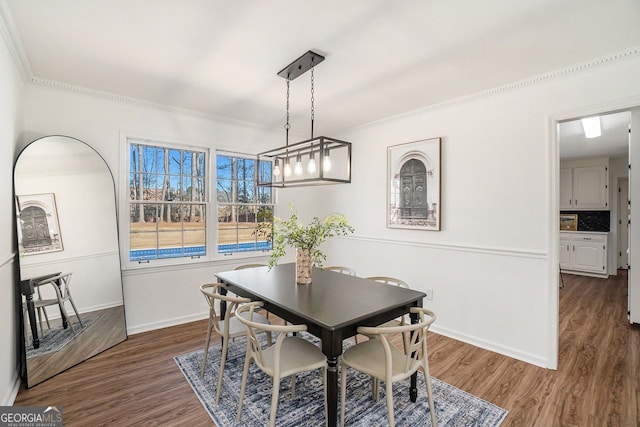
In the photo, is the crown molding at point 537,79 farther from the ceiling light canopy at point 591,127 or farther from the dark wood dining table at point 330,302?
the dark wood dining table at point 330,302

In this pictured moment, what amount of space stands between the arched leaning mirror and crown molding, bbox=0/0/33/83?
573 mm

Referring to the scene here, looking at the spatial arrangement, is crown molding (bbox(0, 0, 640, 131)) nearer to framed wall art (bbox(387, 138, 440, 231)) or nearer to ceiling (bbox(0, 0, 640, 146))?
ceiling (bbox(0, 0, 640, 146))

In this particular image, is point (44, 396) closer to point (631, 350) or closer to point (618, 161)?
point (631, 350)

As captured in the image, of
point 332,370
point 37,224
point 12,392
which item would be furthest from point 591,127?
point 12,392

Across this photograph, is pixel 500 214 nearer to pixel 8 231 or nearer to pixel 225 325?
pixel 225 325

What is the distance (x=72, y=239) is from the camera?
9.48 feet

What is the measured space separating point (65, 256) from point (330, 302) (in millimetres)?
2556

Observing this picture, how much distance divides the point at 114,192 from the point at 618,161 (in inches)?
362

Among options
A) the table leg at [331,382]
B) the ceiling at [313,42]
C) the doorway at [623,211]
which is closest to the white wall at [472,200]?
the ceiling at [313,42]

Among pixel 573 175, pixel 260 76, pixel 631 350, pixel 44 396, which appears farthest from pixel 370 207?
pixel 573 175

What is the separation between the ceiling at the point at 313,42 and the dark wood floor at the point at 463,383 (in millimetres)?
2642

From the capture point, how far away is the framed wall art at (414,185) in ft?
11.7

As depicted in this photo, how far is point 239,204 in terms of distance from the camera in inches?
169

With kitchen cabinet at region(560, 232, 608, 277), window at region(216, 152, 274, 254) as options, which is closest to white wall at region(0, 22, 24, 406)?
window at region(216, 152, 274, 254)
